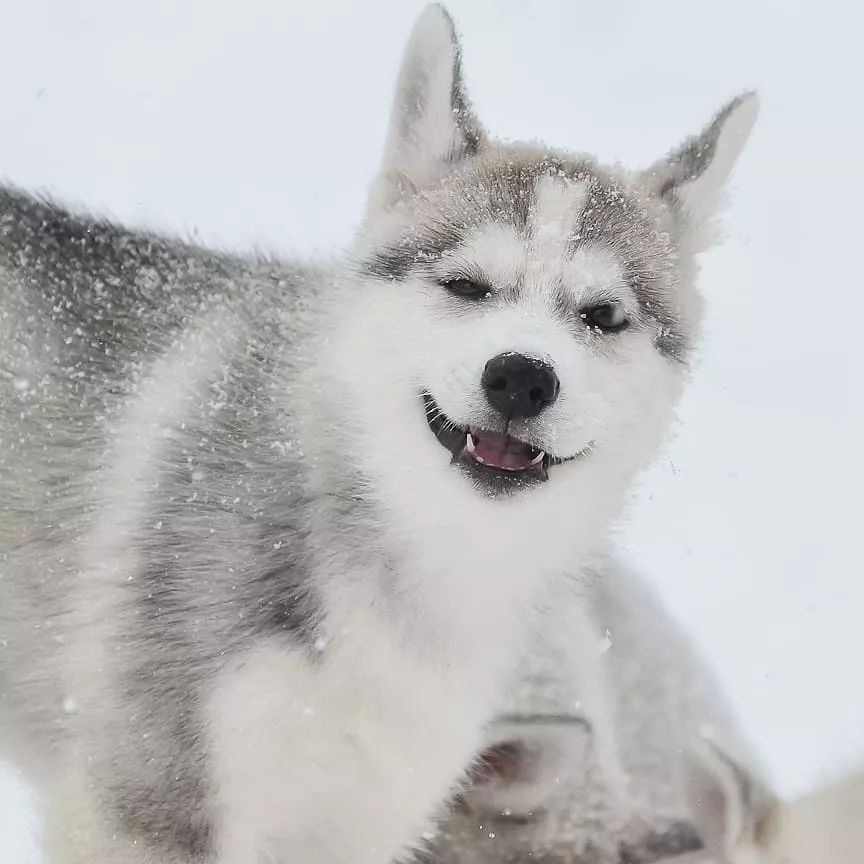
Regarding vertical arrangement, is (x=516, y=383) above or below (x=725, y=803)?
above

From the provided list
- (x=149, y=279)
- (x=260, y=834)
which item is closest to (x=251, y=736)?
Answer: (x=260, y=834)

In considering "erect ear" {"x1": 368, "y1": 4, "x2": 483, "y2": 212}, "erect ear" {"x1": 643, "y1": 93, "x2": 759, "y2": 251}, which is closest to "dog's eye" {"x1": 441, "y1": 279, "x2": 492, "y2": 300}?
"erect ear" {"x1": 368, "y1": 4, "x2": 483, "y2": 212}

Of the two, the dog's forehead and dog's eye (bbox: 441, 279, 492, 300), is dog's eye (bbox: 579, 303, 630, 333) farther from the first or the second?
dog's eye (bbox: 441, 279, 492, 300)

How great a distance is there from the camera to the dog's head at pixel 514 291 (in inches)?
63.7

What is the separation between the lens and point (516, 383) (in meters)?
1.55

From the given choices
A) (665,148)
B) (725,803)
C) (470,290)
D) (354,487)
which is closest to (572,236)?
(470,290)

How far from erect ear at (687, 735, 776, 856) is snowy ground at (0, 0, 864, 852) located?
30.2 inches

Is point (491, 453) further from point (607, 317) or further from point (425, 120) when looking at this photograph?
point (425, 120)

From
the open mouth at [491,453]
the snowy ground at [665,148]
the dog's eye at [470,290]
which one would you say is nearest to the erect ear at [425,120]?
the dog's eye at [470,290]

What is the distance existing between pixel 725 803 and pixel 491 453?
1189 mm

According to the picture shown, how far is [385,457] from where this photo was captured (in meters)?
1.82

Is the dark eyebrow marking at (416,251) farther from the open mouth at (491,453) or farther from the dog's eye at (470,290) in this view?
the open mouth at (491,453)

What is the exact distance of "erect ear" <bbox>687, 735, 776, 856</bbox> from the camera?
7.26 ft

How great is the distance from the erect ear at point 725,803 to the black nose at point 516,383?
1.22 metres
